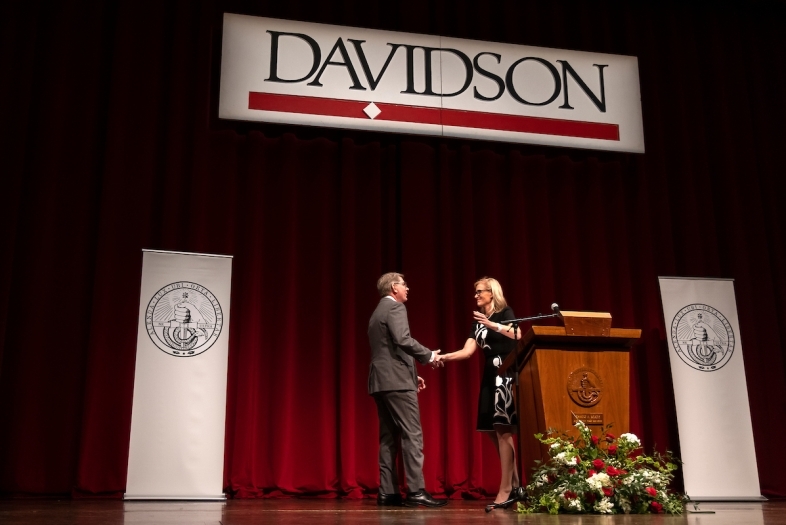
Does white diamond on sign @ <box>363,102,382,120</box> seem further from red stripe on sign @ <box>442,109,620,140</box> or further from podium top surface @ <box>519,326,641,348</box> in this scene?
podium top surface @ <box>519,326,641,348</box>

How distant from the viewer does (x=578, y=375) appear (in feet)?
11.6

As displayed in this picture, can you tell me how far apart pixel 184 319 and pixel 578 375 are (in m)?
2.72

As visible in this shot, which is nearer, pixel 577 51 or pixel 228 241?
pixel 228 241

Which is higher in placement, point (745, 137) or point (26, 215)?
point (745, 137)

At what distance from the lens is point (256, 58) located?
5867 mm

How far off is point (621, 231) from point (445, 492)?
8.38 ft

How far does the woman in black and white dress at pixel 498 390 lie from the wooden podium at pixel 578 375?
53 centimetres

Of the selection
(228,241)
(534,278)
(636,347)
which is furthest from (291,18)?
(636,347)

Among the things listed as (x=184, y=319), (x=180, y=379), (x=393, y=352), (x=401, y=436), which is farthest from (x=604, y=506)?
(x=184, y=319)

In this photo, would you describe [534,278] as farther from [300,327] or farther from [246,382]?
[246,382]

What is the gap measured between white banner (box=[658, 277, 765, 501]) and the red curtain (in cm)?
35

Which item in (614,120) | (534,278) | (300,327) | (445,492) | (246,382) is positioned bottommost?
(445,492)

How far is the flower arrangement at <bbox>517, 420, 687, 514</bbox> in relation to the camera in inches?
123

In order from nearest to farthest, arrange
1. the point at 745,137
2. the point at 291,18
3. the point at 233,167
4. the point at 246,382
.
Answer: the point at 246,382, the point at 233,167, the point at 291,18, the point at 745,137
